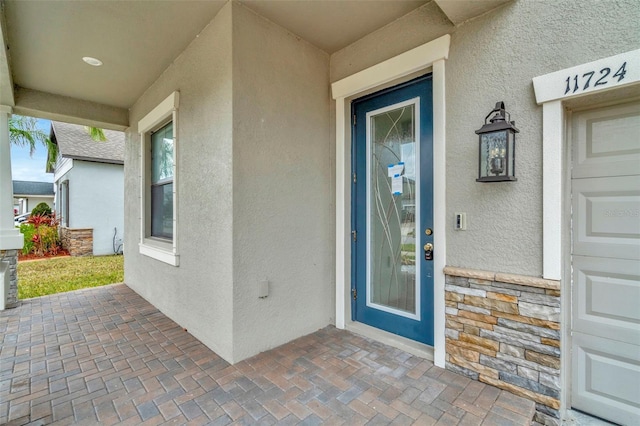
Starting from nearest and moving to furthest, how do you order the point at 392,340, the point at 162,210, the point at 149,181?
the point at 392,340 → the point at 162,210 → the point at 149,181

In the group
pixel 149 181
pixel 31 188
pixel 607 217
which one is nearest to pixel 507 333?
pixel 607 217

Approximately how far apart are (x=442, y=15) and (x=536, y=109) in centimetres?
108

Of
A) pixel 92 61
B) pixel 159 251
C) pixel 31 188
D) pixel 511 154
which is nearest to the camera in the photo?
pixel 511 154

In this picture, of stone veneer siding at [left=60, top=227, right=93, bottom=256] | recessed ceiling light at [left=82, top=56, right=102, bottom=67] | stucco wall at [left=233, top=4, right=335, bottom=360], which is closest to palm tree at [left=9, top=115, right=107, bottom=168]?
stone veneer siding at [left=60, top=227, right=93, bottom=256]

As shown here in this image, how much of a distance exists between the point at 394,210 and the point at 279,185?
1.11 meters

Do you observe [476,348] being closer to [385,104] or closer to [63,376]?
[385,104]

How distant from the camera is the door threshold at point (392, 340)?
262 centimetres

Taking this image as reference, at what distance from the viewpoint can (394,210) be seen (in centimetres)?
291

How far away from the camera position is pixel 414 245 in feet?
9.01

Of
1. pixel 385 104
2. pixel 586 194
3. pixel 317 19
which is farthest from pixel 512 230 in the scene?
pixel 317 19

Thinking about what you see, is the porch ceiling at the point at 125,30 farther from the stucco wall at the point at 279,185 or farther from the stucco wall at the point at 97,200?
the stucco wall at the point at 97,200

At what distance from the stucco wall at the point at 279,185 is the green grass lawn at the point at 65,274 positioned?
175 inches

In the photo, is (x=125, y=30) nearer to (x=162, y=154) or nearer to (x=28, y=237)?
(x=162, y=154)

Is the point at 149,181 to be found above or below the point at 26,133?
below
